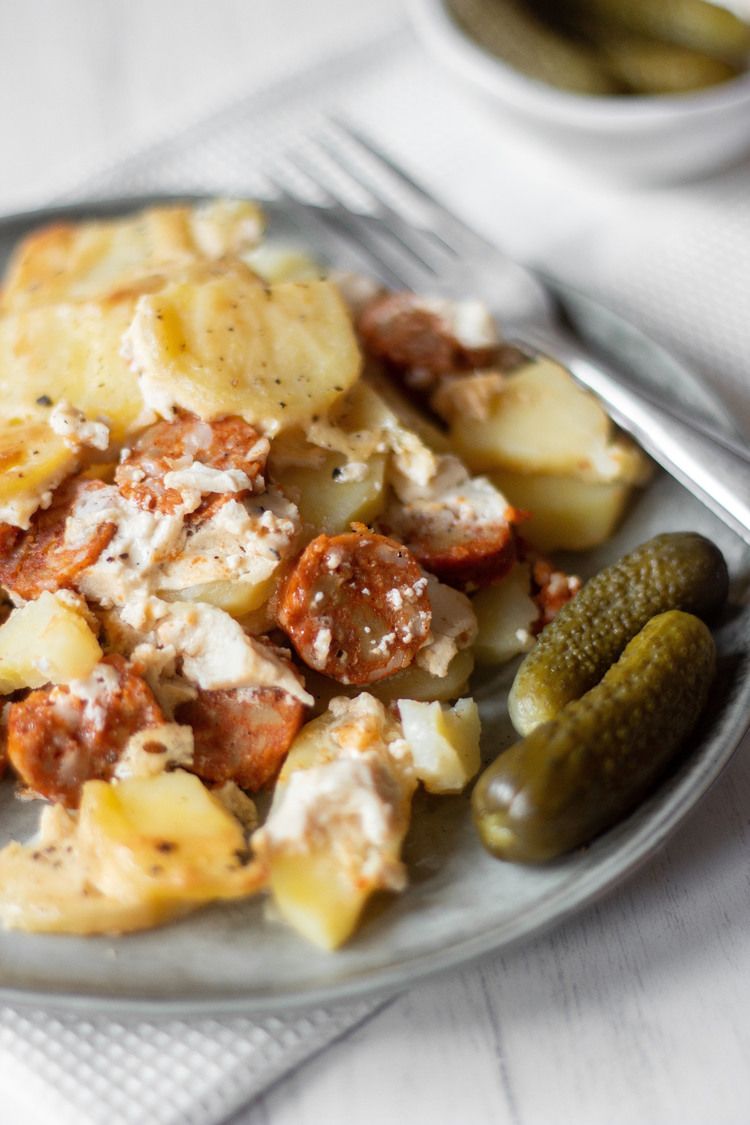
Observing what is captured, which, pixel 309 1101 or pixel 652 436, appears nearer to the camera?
pixel 309 1101

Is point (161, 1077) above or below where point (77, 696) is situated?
below

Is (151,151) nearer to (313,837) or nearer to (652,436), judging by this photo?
(652,436)

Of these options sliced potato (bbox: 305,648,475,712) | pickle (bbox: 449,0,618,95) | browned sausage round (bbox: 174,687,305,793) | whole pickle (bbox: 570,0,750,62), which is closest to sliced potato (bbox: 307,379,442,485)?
sliced potato (bbox: 305,648,475,712)

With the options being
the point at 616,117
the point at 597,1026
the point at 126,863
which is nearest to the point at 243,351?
the point at 126,863

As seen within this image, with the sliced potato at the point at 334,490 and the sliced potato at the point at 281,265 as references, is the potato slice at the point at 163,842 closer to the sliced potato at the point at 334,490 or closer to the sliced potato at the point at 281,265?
the sliced potato at the point at 334,490

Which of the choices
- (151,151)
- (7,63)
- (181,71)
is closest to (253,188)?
(151,151)

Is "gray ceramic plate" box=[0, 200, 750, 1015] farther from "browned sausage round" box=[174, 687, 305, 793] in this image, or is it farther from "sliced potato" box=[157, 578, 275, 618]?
"sliced potato" box=[157, 578, 275, 618]

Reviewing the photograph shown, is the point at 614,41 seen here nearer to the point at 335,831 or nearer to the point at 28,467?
the point at 28,467
